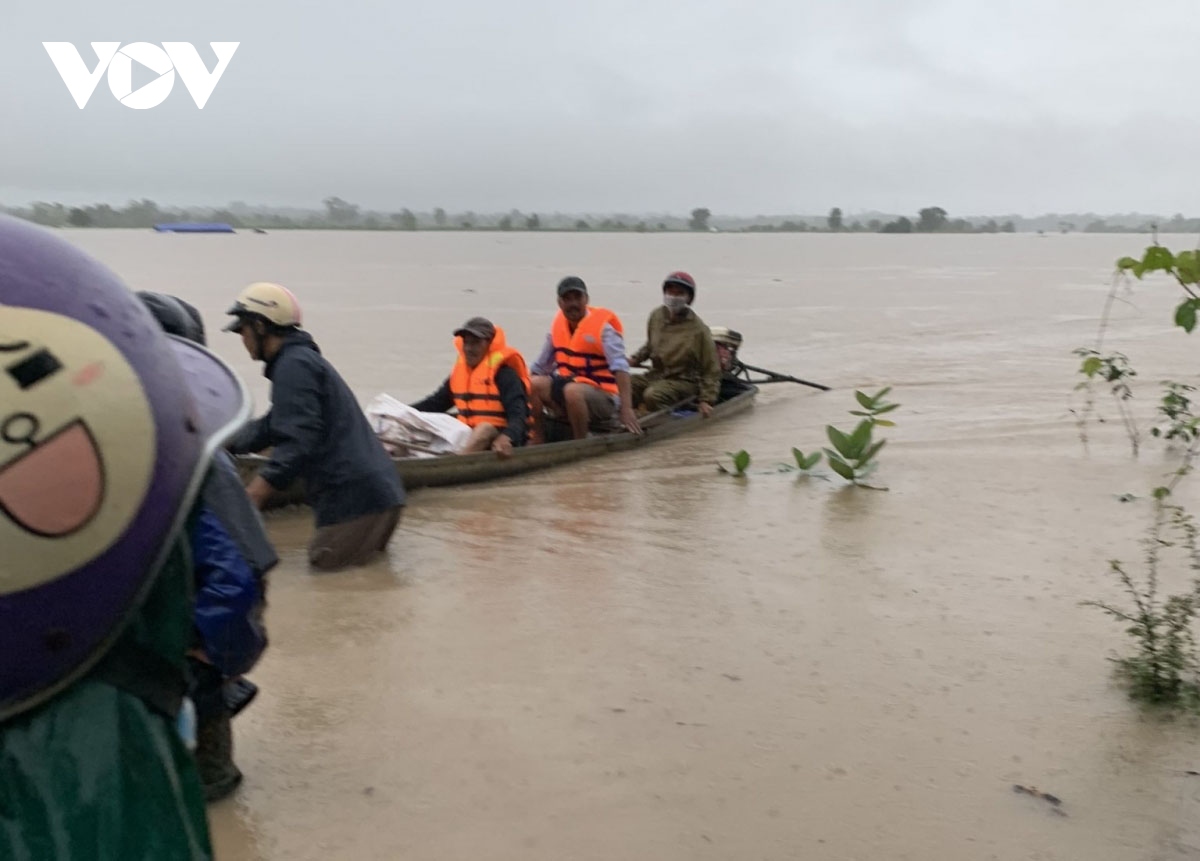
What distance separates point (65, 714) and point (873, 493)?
22.8 feet

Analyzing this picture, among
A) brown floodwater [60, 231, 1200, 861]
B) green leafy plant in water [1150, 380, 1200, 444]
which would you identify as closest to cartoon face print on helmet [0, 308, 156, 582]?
brown floodwater [60, 231, 1200, 861]

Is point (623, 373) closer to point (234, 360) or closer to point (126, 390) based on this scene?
point (126, 390)

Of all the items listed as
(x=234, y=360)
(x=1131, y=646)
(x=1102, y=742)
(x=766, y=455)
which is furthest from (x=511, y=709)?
(x=234, y=360)

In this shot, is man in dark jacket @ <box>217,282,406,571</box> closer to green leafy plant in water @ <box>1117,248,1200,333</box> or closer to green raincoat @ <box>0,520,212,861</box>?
green raincoat @ <box>0,520,212,861</box>

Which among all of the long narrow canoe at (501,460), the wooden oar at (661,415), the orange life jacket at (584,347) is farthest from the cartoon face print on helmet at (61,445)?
the wooden oar at (661,415)

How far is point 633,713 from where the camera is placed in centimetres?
409

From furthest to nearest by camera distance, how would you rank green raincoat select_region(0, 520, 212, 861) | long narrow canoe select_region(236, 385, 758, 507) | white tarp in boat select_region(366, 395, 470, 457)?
white tarp in boat select_region(366, 395, 470, 457), long narrow canoe select_region(236, 385, 758, 507), green raincoat select_region(0, 520, 212, 861)

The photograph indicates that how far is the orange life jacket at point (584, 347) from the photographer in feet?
28.2

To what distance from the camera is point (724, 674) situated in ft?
14.6

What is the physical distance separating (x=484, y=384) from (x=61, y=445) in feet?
20.6

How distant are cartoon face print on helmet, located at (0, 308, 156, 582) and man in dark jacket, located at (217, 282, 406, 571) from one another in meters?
3.22

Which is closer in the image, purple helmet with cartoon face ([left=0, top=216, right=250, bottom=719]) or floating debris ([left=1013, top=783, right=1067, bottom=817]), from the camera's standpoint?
purple helmet with cartoon face ([left=0, top=216, right=250, bottom=719])

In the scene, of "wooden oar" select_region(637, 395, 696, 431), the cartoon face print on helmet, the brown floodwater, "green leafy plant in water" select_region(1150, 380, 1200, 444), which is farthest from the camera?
"wooden oar" select_region(637, 395, 696, 431)

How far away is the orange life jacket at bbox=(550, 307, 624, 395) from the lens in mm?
8602
